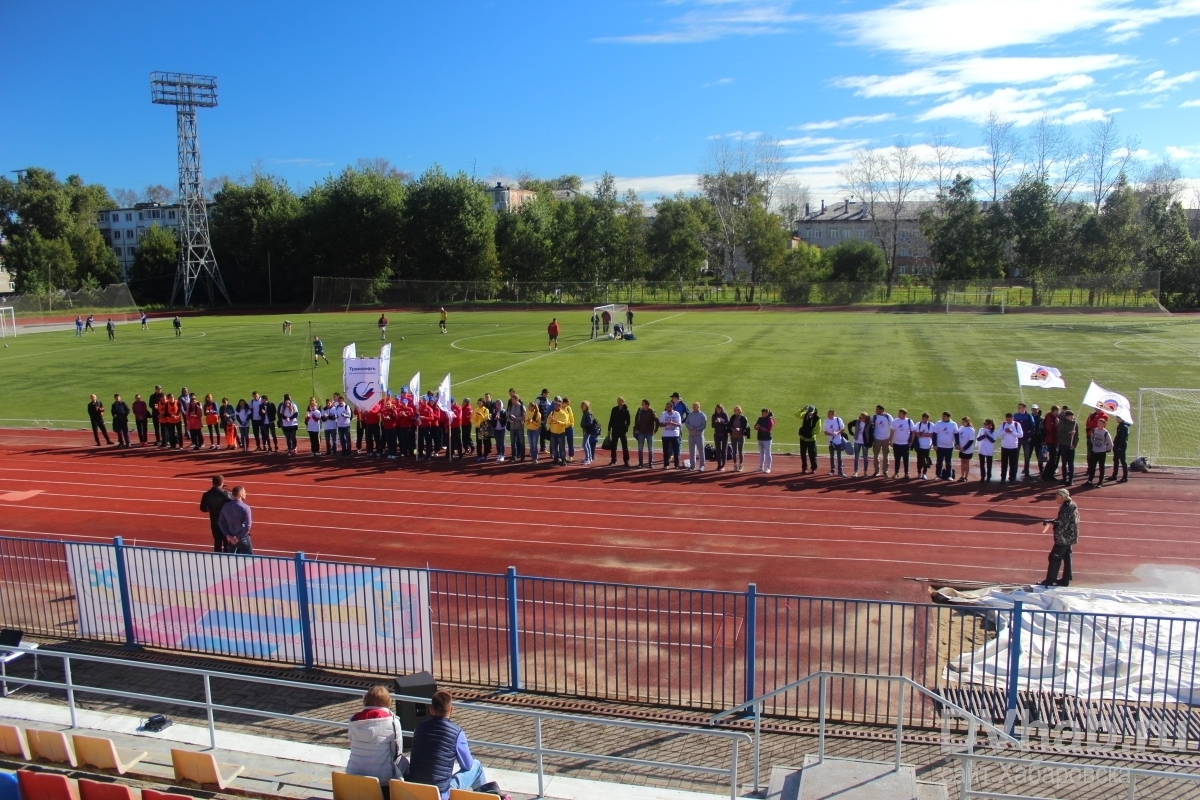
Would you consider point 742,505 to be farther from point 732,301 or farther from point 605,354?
point 732,301

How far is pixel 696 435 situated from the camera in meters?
19.8

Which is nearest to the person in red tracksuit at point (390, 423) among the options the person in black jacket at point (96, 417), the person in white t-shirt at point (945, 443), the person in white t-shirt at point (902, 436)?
the person in black jacket at point (96, 417)

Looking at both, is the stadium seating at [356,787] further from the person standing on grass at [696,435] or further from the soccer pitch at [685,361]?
the soccer pitch at [685,361]

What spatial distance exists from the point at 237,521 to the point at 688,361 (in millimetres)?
25453

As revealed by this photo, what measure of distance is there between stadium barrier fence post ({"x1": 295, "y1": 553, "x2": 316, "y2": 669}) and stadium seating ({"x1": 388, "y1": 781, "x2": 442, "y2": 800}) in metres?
4.47

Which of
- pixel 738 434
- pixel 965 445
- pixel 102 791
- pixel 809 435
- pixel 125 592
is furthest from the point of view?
pixel 738 434

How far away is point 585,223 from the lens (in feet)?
270

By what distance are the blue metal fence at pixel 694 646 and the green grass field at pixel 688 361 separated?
12808mm

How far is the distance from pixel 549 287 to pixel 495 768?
67756 mm

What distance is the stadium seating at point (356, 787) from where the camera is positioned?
6.32m

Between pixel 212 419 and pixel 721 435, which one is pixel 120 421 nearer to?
pixel 212 419

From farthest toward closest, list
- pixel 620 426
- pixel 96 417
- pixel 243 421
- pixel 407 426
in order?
pixel 96 417 < pixel 243 421 < pixel 407 426 < pixel 620 426

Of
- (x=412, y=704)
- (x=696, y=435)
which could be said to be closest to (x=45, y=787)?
(x=412, y=704)

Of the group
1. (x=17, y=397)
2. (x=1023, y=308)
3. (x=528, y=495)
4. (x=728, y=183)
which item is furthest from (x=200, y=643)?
(x=728, y=183)
